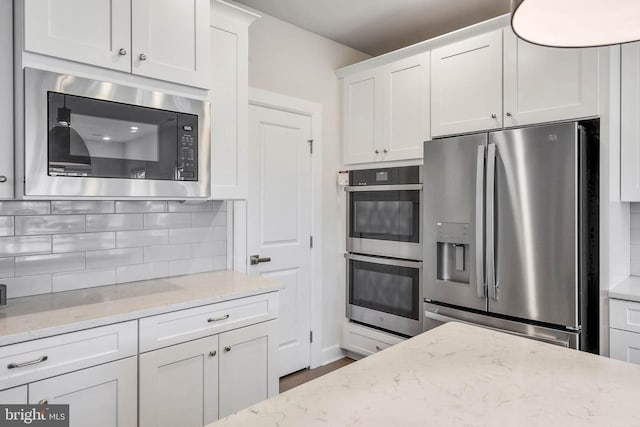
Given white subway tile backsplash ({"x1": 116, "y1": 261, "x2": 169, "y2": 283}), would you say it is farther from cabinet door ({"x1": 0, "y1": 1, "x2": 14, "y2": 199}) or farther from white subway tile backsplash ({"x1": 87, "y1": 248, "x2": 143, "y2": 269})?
cabinet door ({"x1": 0, "y1": 1, "x2": 14, "y2": 199})

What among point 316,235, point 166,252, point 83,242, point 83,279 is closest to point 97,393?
point 83,279

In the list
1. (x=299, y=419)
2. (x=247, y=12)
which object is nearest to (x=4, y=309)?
(x=299, y=419)

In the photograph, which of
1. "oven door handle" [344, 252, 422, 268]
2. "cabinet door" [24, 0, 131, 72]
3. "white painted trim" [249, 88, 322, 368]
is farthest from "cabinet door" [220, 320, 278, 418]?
"cabinet door" [24, 0, 131, 72]

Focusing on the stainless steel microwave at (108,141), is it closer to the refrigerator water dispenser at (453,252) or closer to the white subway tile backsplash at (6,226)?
the white subway tile backsplash at (6,226)

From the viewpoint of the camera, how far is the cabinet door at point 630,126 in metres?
2.12

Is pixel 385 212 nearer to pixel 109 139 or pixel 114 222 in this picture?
pixel 114 222

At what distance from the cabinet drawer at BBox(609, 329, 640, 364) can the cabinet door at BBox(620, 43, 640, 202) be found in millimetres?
707

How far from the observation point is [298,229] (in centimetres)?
317

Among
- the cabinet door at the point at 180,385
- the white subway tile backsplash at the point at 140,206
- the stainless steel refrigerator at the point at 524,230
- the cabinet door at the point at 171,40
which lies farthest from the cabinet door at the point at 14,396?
the stainless steel refrigerator at the point at 524,230

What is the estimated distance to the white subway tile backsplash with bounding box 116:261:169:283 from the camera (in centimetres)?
220

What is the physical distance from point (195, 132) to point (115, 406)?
1306 millimetres

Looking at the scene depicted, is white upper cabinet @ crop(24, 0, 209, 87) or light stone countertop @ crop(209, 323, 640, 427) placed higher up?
white upper cabinet @ crop(24, 0, 209, 87)

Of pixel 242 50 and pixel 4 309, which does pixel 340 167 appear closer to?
pixel 242 50

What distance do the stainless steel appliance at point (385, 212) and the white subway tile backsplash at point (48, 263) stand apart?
6.55 feet
